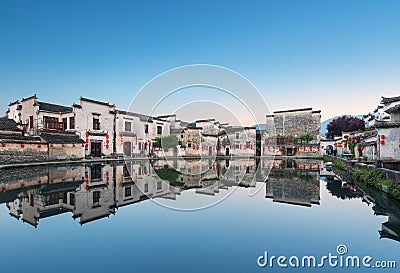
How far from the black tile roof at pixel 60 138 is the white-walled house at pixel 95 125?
3.98 feet

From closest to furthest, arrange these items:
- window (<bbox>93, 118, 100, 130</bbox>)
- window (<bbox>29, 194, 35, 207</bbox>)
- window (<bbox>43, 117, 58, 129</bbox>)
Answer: window (<bbox>29, 194, 35, 207</bbox>)
window (<bbox>43, 117, 58, 129</bbox>)
window (<bbox>93, 118, 100, 130</bbox>)

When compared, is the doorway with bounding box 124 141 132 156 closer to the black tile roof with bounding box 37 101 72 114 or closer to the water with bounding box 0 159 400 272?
the black tile roof with bounding box 37 101 72 114

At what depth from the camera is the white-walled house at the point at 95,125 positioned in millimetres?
19938

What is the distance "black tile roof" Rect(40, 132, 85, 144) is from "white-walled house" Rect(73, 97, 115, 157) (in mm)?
1214

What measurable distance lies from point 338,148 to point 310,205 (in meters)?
26.0

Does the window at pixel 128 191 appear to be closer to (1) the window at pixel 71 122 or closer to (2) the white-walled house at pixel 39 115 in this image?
(2) the white-walled house at pixel 39 115

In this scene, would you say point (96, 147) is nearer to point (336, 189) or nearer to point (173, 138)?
point (173, 138)

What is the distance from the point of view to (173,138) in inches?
1037

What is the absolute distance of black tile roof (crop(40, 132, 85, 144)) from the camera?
16362mm

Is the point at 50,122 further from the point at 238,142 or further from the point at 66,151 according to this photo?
the point at 238,142

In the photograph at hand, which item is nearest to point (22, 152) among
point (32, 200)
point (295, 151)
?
point (32, 200)

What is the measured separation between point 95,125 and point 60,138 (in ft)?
13.4

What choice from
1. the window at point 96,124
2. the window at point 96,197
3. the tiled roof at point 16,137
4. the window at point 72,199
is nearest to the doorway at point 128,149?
the window at point 96,124

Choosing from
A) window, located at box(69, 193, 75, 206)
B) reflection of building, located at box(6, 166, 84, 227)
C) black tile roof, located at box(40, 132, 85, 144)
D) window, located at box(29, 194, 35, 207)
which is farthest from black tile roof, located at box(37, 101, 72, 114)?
window, located at box(69, 193, 75, 206)
